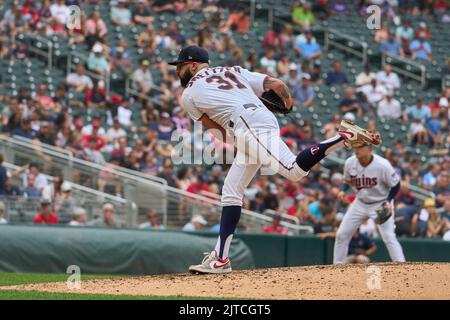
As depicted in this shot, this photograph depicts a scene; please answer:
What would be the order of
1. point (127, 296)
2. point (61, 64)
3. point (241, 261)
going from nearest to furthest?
1. point (127, 296)
2. point (241, 261)
3. point (61, 64)

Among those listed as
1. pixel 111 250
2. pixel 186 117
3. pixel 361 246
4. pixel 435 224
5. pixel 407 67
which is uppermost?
pixel 407 67

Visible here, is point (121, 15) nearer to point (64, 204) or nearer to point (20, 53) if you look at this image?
point (20, 53)

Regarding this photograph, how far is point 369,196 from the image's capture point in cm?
1351

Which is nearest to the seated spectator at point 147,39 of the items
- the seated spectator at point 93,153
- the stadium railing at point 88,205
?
the seated spectator at point 93,153

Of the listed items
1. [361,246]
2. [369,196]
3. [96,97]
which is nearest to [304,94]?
[96,97]

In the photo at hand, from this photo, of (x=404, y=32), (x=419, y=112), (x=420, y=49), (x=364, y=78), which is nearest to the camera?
(x=419, y=112)

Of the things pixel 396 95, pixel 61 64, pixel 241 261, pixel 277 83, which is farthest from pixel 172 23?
pixel 277 83

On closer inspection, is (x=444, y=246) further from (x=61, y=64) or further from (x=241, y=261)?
(x=61, y=64)

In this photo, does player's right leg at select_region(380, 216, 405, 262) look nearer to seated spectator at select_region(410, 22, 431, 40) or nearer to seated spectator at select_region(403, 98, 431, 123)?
seated spectator at select_region(403, 98, 431, 123)

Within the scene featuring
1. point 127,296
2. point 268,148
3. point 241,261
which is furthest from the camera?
point 241,261

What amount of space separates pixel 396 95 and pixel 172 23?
521cm

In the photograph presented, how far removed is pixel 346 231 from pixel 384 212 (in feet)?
1.85

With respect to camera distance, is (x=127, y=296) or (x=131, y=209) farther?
(x=131, y=209)
